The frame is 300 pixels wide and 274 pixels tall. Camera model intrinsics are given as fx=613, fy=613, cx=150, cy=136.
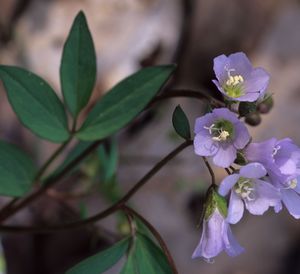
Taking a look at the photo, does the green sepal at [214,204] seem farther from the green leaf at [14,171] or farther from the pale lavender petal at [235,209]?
the green leaf at [14,171]

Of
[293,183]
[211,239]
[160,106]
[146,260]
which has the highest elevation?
[293,183]

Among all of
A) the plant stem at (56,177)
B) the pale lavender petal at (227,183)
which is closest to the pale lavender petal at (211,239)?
the pale lavender petal at (227,183)

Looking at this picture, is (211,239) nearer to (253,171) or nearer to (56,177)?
(253,171)

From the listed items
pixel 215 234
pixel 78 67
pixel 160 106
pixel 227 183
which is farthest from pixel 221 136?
pixel 160 106

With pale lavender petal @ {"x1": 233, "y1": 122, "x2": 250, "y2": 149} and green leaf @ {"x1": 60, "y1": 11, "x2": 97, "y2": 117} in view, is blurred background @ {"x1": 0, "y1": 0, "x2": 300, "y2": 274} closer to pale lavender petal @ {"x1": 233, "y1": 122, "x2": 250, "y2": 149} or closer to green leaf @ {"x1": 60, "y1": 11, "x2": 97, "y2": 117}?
green leaf @ {"x1": 60, "y1": 11, "x2": 97, "y2": 117}

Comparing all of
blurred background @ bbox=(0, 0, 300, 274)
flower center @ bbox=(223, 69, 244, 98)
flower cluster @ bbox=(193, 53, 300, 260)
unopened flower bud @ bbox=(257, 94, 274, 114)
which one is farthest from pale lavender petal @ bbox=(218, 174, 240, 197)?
blurred background @ bbox=(0, 0, 300, 274)

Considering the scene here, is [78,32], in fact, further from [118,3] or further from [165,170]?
[118,3]
